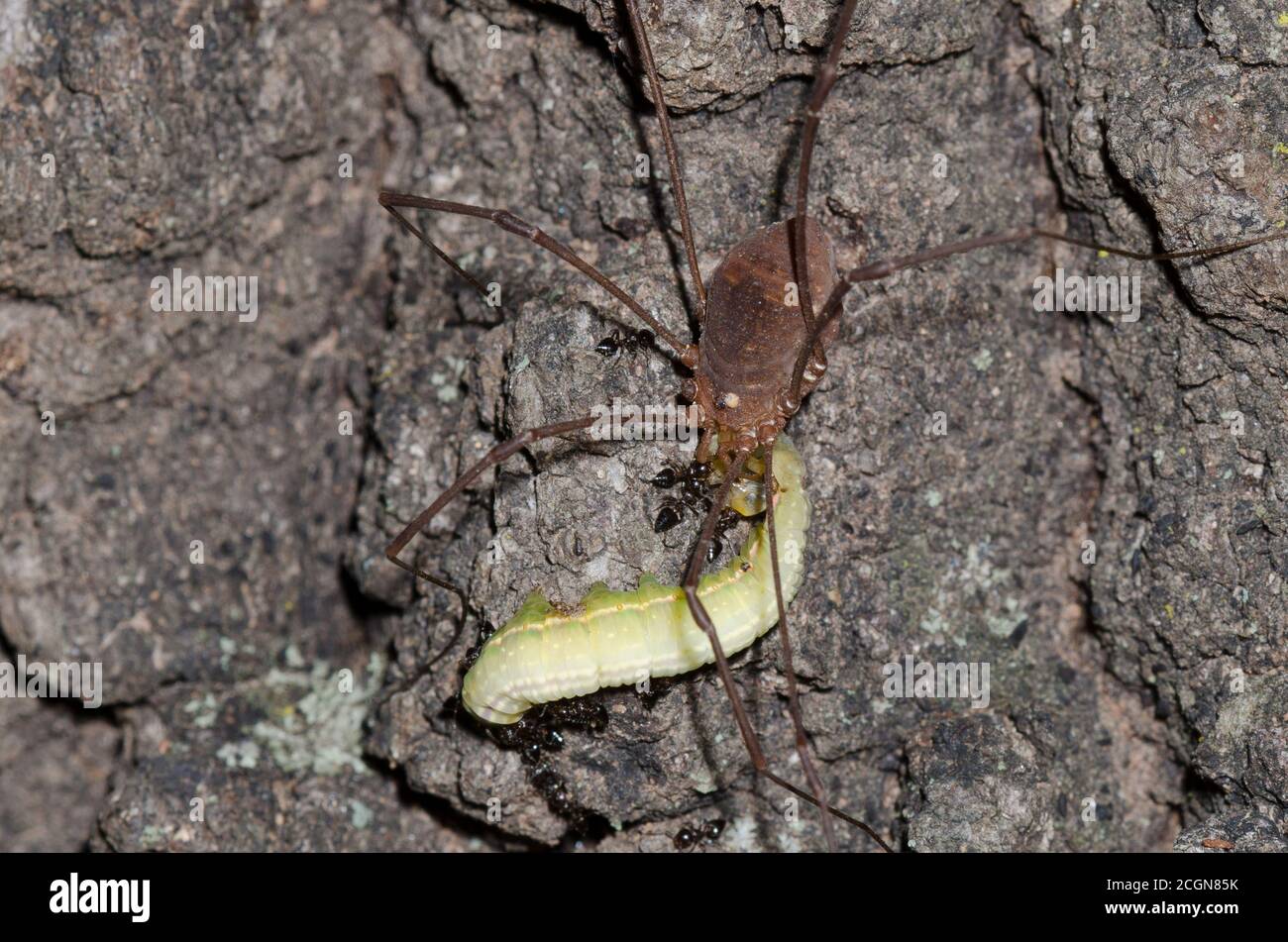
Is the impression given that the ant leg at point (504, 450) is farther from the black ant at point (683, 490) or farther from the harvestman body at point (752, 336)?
the black ant at point (683, 490)

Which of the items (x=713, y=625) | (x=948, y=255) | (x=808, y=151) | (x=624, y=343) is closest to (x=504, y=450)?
(x=624, y=343)

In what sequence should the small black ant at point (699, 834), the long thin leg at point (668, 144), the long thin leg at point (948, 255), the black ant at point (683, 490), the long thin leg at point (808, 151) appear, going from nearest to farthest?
the long thin leg at point (808, 151), the long thin leg at point (948, 255), the long thin leg at point (668, 144), the black ant at point (683, 490), the small black ant at point (699, 834)

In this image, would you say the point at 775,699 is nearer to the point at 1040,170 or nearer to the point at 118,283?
the point at 1040,170

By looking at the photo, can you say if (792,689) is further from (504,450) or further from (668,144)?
(668,144)

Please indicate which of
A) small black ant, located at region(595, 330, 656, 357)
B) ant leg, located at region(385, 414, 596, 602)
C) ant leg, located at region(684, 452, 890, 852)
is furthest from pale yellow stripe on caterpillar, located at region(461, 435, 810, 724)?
small black ant, located at region(595, 330, 656, 357)

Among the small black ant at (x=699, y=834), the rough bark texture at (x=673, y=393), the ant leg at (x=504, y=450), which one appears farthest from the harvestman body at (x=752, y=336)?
the small black ant at (x=699, y=834)

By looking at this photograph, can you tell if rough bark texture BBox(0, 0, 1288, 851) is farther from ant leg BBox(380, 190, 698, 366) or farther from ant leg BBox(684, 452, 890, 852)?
ant leg BBox(684, 452, 890, 852)

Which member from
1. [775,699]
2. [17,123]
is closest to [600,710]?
[775,699]
